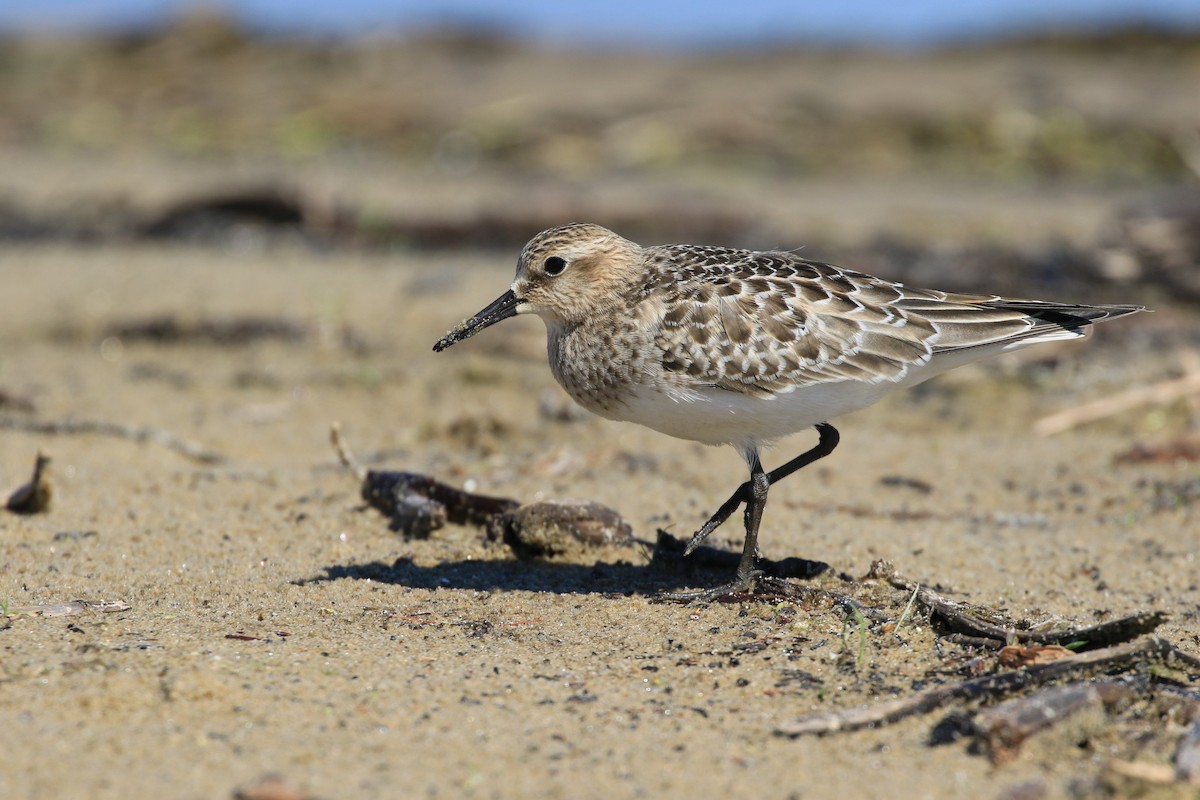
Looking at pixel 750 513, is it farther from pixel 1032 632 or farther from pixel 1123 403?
pixel 1123 403

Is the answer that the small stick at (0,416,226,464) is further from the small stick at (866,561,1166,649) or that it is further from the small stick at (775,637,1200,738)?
the small stick at (775,637,1200,738)

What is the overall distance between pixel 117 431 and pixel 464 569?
2653 millimetres

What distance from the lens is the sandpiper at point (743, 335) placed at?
17.4 ft

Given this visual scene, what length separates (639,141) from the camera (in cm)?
1580

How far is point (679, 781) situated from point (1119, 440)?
4989 millimetres

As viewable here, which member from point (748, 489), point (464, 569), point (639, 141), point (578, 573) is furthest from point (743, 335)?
point (639, 141)

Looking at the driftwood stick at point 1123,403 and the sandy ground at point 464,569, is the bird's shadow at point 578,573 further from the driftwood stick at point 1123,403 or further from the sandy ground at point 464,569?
the driftwood stick at point 1123,403

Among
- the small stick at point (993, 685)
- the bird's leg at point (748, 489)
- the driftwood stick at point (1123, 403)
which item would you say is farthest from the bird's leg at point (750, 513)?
the driftwood stick at point (1123, 403)

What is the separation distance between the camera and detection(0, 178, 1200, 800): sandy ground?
377cm

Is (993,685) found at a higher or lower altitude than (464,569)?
higher

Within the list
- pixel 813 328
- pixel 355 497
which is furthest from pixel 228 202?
pixel 813 328

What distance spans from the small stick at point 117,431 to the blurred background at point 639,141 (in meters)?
4.47

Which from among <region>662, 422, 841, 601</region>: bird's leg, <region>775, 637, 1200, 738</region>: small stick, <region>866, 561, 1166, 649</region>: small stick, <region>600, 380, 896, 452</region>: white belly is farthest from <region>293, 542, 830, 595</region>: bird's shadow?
<region>775, 637, 1200, 738</region>: small stick

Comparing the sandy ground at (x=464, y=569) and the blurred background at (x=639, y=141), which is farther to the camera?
the blurred background at (x=639, y=141)
